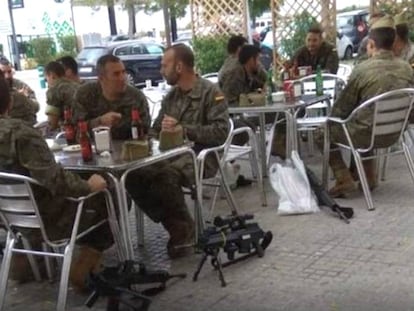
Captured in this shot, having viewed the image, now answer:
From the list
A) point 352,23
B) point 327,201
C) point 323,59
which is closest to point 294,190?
point 327,201

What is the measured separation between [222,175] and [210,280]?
3.02 feet

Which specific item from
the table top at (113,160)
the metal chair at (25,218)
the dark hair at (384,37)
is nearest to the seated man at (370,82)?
the dark hair at (384,37)

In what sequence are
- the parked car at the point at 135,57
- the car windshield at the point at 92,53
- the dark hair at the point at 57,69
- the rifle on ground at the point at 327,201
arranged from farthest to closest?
the parked car at the point at 135,57
the car windshield at the point at 92,53
the dark hair at the point at 57,69
the rifle on ground at the point at 327,201

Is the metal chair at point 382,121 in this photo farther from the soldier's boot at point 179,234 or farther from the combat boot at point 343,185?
the soldier's boot at point 179,234

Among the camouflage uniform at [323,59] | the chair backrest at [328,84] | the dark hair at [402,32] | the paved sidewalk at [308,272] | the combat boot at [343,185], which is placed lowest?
the paved sidewalk at [308,272]

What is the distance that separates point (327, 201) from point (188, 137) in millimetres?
1188

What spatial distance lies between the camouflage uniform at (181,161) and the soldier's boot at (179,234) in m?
0.02

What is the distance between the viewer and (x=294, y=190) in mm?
4996

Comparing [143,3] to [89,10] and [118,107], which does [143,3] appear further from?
[118,107]

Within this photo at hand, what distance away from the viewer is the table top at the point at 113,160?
3502mm

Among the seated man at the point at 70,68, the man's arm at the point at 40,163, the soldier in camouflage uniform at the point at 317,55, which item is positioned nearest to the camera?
the man's arm at the point at 40,163

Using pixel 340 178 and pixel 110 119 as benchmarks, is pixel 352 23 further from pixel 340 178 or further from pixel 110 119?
pixel 110 119

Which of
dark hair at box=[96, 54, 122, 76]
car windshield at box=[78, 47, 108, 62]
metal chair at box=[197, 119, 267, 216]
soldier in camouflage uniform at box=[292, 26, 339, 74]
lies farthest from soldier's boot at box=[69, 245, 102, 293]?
car windshield at box=[78, 47, 108, 62]

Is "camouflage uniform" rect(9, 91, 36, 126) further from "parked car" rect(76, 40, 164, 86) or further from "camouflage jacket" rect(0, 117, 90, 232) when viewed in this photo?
"parked car" rect(76, 40, 164, 86)
